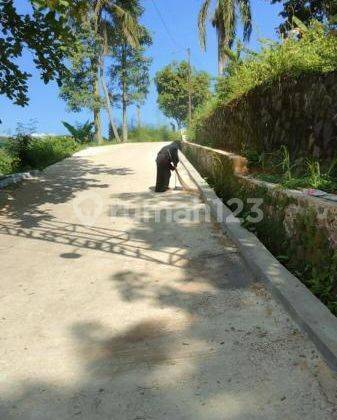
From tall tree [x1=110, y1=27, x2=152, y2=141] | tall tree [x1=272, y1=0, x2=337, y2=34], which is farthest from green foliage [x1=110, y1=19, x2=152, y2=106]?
tall tree [x1=272, y1=0, x2=337, y2=34]

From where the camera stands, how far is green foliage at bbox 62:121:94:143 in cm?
3453

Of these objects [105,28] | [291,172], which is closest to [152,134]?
[105,28]

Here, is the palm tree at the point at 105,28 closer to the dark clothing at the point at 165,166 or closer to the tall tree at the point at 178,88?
the tall tree at the point at 178,88

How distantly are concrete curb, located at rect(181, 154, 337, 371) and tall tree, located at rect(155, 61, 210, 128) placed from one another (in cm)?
4679

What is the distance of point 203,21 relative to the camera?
1045 inches

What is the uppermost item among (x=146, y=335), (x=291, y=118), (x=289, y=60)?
(x=289, y=60)

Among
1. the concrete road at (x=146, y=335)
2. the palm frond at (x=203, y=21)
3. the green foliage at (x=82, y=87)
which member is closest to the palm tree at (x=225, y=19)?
the palm frond at (x=203, y=21)

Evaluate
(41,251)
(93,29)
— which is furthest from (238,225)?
(93,29)

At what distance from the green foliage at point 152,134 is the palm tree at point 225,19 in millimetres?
13232

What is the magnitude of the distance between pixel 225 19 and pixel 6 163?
14529 mm

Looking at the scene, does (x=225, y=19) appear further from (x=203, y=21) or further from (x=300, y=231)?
(x=300, y=231)

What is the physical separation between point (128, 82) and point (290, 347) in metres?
40.5

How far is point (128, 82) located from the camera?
4231 cm

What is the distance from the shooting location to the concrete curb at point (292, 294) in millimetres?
3629
